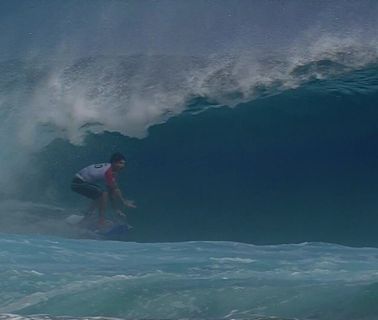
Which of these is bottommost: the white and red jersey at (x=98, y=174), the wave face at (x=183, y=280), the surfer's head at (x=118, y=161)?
the wave face at (x=183, y=280)

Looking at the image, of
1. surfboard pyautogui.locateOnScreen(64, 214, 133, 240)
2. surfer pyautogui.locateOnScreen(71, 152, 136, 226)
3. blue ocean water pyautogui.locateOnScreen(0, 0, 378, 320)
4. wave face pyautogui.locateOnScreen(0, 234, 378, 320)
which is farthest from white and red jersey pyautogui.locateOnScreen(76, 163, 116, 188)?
wave face pyautogui.locateOnScreen(0, 234, 378, 320)

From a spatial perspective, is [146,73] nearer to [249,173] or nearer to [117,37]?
[117,37]

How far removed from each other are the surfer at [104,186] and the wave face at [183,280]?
4.42 feet

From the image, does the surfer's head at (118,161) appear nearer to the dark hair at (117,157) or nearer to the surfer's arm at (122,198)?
the dark hair at (117,157)

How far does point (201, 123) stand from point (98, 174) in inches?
55.9

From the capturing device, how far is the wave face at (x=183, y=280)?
11008 millimetres

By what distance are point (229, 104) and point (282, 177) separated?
1.12m

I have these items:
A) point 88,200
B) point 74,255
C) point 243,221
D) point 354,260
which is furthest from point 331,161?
point 74,255

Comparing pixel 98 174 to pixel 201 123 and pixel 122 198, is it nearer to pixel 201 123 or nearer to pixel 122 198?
pixel 122 198

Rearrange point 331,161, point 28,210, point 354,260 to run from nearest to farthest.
→ point 331,161, point 28,210, point 354,260

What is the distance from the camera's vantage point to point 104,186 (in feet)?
34.7

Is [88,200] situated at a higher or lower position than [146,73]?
lower

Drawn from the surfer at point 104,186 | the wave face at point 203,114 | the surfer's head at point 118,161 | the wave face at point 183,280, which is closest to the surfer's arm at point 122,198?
the surfer at point 104,186

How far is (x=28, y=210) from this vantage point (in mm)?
11305
